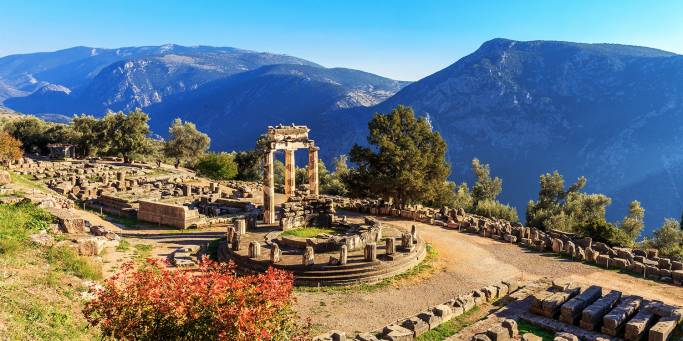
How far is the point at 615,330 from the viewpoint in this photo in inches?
723

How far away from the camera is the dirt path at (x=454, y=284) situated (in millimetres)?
20655

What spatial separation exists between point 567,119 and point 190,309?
175780mm

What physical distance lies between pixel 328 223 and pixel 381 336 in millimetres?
16971

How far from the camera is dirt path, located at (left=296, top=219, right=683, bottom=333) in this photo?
20655 millimetres

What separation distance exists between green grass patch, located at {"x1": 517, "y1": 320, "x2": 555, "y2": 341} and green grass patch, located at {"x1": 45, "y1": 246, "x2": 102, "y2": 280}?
672 inches

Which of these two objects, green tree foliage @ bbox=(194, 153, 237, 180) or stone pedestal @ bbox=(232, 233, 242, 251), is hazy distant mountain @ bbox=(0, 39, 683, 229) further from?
stone pedestal @ bbox=(232, 233, 242, 251)

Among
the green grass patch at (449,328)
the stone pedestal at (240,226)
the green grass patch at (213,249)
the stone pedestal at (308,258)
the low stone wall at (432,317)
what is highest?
the stone pedestal at (240,226)

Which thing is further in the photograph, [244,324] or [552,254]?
[552,254]

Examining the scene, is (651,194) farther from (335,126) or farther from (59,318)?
(59,318)

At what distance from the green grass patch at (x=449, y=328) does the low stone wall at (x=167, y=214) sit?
22.0 m

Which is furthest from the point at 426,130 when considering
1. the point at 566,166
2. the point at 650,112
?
the point at 650,112

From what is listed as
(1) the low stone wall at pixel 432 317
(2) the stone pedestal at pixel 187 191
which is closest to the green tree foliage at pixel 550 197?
(1) the low stone wall at pixel 432 317

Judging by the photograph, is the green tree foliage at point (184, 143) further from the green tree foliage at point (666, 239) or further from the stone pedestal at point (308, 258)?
the green tree foliage at point (666, 239)

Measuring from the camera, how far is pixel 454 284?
24969mm
